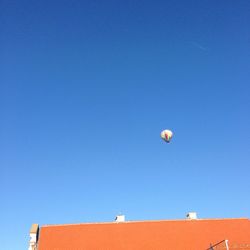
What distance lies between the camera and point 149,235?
123 ft

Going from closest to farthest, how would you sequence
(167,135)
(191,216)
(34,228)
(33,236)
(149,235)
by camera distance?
(167,135), (149,235), (33,236), (34,228), (191,216)

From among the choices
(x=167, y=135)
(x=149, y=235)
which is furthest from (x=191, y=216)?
(x=167, y=135)

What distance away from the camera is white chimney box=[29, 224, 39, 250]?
122 ft

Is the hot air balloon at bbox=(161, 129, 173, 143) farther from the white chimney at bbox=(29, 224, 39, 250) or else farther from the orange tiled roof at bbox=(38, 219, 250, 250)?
the white chimney at bbox=(29, 224, 39, 250)

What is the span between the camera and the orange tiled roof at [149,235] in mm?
35688

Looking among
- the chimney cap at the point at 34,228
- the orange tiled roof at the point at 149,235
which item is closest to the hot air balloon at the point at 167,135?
the orange tiled roof at the point at 149,235

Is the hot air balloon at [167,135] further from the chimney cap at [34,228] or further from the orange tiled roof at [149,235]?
the chimney cap at [34,228]

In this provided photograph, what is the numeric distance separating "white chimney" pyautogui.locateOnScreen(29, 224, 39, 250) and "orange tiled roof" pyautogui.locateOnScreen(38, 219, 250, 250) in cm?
77

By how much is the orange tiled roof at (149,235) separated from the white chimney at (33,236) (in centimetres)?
77

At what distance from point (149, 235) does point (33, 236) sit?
11.9 metres

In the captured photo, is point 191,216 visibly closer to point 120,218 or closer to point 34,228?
point 120,218

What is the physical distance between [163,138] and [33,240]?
17.7 metres

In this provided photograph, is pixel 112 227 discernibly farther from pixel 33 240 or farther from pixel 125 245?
pixel 33 240

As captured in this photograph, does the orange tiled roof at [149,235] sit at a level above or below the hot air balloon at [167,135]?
below
